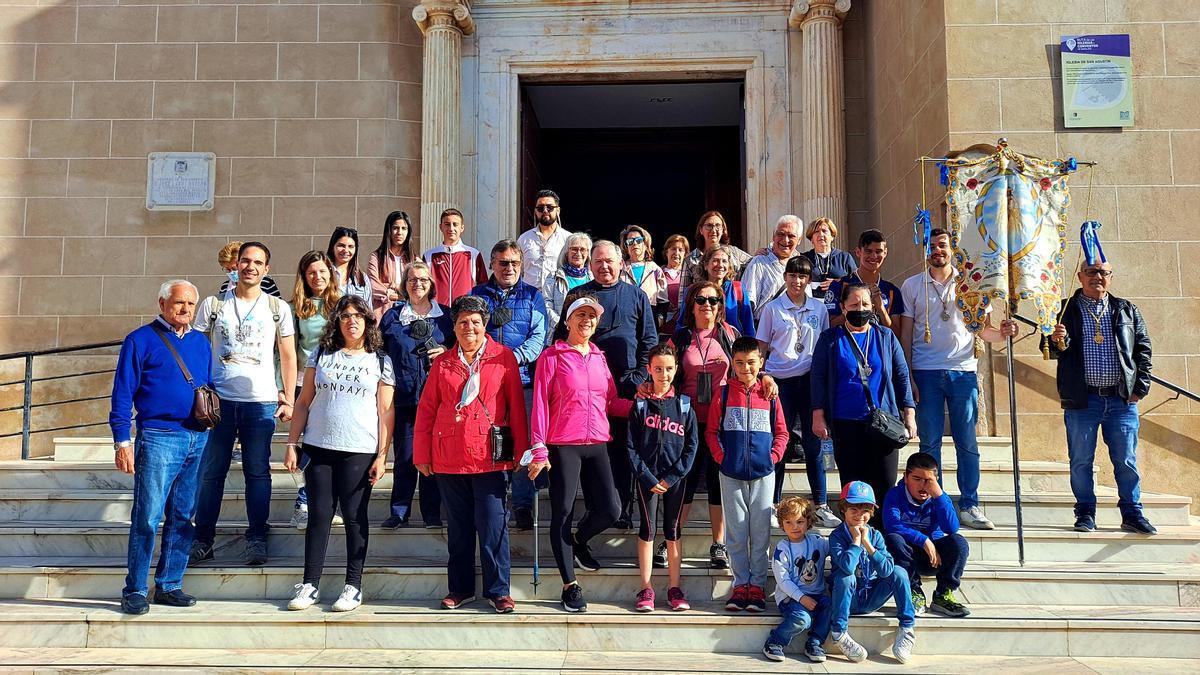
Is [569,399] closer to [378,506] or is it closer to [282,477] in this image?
[378,506]

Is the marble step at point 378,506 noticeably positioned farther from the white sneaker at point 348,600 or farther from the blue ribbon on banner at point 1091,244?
the blue ribbon on banner at point 1091,244

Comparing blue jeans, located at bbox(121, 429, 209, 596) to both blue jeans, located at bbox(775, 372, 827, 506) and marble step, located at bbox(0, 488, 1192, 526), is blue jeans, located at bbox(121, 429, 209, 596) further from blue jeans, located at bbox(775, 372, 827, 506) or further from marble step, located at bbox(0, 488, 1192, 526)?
blue jeans, located at bbox(775, 372, 827, 506)

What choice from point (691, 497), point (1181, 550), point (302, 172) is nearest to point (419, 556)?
point (691, 497)

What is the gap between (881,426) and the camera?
207 inches

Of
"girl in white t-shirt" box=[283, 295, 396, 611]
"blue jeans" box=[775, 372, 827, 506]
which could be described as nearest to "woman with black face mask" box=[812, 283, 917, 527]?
"blue jeans" box=[775, 372, 827, 506]

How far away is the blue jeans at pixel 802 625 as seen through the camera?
4727mm

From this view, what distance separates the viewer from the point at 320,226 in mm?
9695

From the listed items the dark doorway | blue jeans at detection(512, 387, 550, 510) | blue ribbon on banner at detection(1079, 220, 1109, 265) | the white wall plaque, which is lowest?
blue jeans at detection(512, 387, 550, 510)

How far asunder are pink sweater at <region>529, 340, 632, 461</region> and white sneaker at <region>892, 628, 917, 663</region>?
68.8 inches

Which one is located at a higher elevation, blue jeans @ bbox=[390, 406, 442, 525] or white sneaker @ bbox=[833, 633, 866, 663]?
blue jeans @ bbox=[390, 406, 442, 525]

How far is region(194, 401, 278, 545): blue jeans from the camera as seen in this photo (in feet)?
18.4

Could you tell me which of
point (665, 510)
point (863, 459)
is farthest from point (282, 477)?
point (863, 459)

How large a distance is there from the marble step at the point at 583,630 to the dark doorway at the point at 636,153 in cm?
581

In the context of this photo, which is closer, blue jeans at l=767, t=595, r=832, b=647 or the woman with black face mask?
blue jeans at l=767, t=595, r=832, b=647
